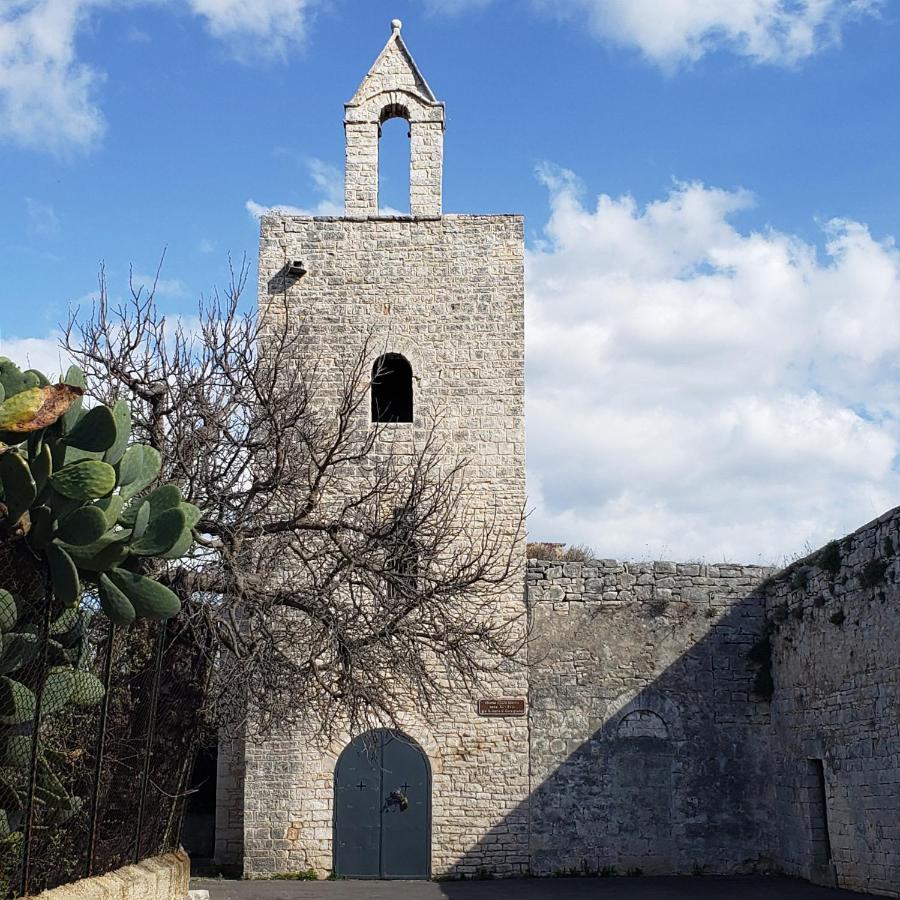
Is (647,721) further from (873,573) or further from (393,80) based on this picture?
(393,80)

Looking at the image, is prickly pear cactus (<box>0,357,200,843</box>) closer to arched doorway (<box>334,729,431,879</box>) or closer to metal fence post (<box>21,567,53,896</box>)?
metal fence post (<box>21,567,53,896</box>)

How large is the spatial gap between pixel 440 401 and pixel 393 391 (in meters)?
1.29

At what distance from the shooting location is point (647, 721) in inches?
603

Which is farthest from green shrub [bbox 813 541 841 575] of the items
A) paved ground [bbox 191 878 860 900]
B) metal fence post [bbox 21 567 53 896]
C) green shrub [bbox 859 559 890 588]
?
metal fence post [bbox 21 567 53 896]

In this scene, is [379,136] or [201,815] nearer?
[379,136]

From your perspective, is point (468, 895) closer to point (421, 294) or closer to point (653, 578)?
point (653, 578)

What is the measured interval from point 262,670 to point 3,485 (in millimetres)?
4127

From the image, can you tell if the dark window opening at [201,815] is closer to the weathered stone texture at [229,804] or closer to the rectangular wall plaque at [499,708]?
the weathered stone texture at [229,804]

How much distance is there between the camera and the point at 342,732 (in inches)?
584

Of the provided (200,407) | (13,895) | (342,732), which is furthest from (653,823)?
(13,895)

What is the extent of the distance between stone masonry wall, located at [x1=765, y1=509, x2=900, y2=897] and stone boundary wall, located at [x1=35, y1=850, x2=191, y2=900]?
7.58 metres

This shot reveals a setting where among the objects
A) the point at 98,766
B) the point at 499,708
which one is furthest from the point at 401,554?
the point at 499,708

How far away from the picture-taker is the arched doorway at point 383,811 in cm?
1469

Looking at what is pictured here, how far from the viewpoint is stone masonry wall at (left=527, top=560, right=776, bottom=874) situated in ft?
48.8
